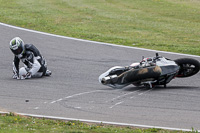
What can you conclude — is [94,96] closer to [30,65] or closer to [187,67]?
[187,67]

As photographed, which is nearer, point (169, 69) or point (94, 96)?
point (94, 96)

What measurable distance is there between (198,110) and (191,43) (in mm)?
8860

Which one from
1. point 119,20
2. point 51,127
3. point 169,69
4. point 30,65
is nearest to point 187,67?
point 169,69

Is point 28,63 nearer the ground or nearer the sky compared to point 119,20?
nearer the ground

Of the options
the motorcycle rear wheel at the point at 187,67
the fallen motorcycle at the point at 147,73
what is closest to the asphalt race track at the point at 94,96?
the fallen motorcycle at the point at 147,73

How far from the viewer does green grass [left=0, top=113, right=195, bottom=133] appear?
752 cm

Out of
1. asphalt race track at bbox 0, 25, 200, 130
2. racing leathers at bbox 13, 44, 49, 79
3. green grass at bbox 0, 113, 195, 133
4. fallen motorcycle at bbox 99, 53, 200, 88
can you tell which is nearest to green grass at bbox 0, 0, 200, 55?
asphalt race track at bbox 0, 25, 200, 130

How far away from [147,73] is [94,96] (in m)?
1.46

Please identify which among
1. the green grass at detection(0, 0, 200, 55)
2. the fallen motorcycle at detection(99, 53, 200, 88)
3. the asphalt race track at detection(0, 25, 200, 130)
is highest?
the green grass at detection(0, 0, 200, 55)

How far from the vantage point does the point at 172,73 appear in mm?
10742

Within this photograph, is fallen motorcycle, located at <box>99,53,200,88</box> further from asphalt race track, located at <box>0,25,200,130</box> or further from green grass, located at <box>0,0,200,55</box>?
green grass, located at <box>0,0,200,55</box>

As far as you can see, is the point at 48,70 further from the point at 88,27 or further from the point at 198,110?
the point at 88,27

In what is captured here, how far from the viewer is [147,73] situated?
1052 centimetres

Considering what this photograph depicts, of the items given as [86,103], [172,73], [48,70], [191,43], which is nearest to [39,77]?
[48,70]
